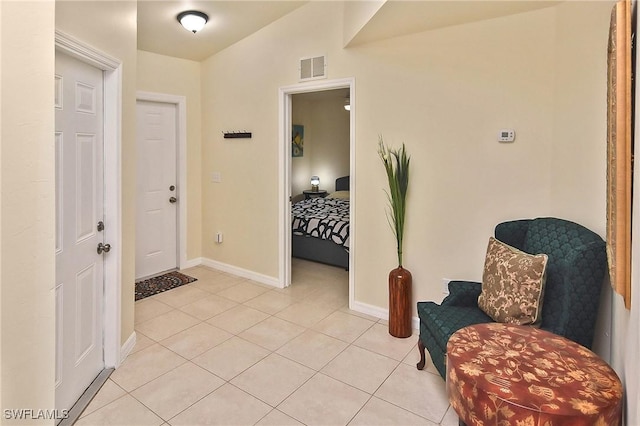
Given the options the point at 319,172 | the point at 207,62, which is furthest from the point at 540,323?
the point at 319,172

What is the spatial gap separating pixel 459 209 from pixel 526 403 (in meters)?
1.86

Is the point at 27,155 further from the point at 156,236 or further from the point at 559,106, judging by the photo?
the point at 156,236

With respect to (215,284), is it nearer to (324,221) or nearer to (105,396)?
(324,221)

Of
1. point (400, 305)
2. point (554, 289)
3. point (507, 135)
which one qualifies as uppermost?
point (507, 135)

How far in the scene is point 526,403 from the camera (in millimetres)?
1246

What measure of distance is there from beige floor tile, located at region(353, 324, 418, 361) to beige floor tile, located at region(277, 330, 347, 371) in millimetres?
182

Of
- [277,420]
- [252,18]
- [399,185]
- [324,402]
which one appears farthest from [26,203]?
[252,18]

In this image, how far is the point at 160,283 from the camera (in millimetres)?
4242

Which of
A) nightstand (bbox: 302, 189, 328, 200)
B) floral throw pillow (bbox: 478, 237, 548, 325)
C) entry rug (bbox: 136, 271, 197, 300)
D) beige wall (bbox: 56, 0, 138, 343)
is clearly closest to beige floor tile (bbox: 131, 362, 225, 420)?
beige wall (bbox: 56, 0, 138, 343)

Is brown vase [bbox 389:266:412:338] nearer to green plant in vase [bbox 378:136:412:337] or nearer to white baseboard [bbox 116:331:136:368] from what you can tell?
green plant in vase [bbox 378:136:412:337]

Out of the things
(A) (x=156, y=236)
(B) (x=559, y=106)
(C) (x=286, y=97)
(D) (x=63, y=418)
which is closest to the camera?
(D) (x=63, y=418)

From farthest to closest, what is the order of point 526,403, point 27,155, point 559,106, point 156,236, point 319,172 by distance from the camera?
point 319,172, point 156,236, point 559,106, point 526,403, point 27,155

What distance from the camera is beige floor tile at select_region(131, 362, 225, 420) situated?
215 cm

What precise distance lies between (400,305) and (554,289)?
1.19 metres
